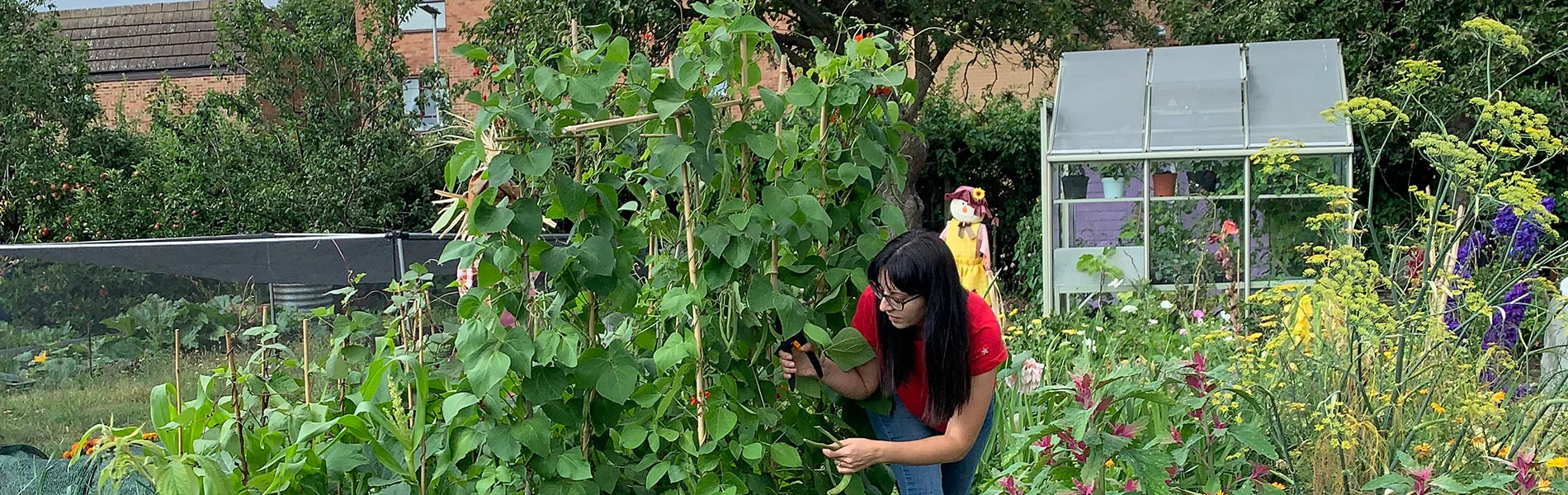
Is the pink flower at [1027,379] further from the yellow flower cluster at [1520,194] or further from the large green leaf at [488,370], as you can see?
the large green leaf at [488,370]

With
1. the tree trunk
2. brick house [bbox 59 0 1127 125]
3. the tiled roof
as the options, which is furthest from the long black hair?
the tiled roof

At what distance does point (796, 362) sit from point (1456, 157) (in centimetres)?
155

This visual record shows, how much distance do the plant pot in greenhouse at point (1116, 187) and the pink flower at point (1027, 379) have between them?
4.25m

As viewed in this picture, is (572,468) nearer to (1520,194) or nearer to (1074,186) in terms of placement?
(1520,194)

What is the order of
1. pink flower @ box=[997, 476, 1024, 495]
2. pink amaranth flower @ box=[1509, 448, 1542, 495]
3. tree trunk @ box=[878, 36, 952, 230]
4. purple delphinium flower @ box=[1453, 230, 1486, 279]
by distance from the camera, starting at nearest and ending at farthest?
pink amaranth flower @ box=[1509, 448, 1542, 495] < pink flower @ box=[997, 476, 1024, 495] < purple delphinium flower @ box=[1453, 230, 1486, 279] < tree trunk @ box=[878, 36, 952, 230]

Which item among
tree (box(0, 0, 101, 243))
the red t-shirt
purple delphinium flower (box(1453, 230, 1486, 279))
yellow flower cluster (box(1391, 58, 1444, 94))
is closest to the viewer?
the red t-shirt

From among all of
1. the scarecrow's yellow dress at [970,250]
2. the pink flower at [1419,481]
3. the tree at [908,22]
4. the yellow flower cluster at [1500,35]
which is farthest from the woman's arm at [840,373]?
the tree at [908,22]

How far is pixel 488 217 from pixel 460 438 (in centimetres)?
42

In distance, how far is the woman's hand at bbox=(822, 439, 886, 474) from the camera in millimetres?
2049

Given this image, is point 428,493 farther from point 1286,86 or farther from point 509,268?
point 1286,86

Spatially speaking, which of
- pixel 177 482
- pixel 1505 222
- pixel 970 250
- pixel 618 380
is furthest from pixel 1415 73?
pixel 970 250

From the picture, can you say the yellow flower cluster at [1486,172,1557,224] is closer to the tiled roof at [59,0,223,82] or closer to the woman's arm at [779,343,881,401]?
the woman's arm at [779,343,881,401]

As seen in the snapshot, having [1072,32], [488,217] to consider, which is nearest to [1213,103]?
[1072,32]

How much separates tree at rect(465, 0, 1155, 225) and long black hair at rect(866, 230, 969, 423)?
8.03 meters
